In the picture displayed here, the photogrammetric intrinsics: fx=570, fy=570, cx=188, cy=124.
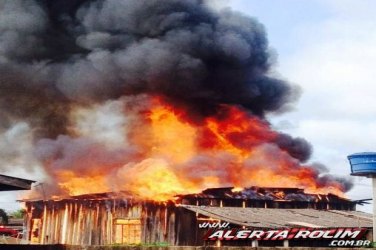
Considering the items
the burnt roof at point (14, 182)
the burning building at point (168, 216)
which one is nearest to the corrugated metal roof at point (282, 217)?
the burning building at point (168, 216)

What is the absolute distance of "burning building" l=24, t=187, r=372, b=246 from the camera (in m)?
34.1

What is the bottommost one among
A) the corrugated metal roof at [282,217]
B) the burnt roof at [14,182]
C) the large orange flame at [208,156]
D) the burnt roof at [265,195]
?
the burnt roof at [14,182]

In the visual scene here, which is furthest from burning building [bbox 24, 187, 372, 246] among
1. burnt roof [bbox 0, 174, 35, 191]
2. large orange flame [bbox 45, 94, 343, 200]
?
burnt roof [bbox 0, 174, 35, 191]

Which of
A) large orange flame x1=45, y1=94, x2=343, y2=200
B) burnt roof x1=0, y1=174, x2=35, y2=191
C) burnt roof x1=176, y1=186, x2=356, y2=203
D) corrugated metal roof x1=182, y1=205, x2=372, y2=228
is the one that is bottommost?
burnt roof x1=0, y1=174, x2=35, y2=191

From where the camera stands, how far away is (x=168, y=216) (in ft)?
116

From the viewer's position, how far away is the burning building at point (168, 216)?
112 feet

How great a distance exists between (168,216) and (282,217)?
7084 mm

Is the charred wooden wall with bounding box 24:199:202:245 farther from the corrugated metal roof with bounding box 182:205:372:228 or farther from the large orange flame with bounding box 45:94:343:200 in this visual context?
the large orange flame with bounding box 45:94:343:200

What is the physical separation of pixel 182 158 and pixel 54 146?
36.6 feet

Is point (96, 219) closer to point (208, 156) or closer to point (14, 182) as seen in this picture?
point (208, 156)

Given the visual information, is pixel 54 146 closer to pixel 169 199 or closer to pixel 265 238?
pixel 169 199

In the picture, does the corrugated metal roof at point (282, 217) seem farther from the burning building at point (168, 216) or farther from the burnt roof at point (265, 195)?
the burnt roof at point (265, 195)

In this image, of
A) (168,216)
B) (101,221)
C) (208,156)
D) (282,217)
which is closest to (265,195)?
(282,217)

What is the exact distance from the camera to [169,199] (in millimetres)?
35562
